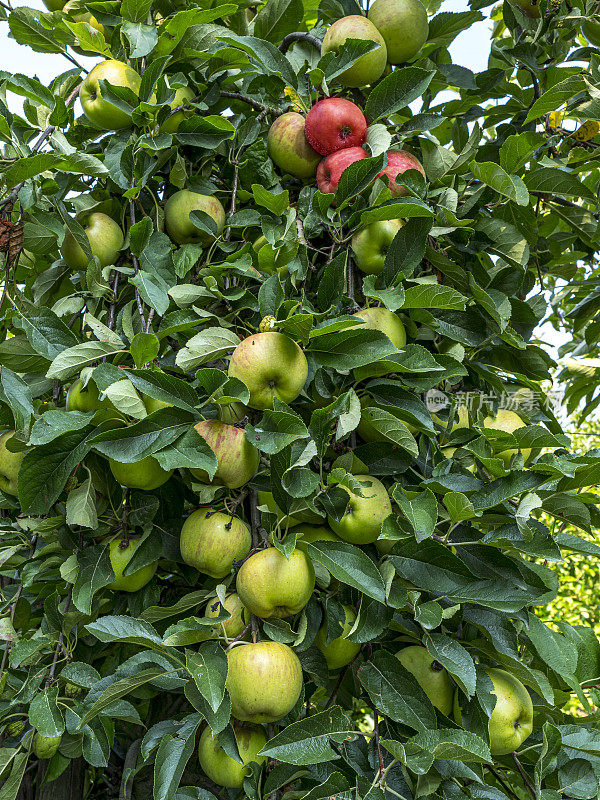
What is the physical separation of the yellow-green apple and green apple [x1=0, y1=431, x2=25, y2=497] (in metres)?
0.36

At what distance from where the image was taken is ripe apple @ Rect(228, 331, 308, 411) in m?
1.01

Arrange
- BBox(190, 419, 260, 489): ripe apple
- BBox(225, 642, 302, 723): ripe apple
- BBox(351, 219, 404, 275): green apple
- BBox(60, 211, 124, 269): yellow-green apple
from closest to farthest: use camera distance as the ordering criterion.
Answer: BBox(225, 642, 302, 723): ripe apple → BBox(190, 419, 260, 489): ripe apple → BBox(351, 219, 404, 275): green apple → BBox(60, 211, 124, 269): yellow-green apple

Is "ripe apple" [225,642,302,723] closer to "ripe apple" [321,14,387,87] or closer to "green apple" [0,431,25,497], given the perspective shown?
"green apple" [0,431,25,497]

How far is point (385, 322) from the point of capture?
1107mm

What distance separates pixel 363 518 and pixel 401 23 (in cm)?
102

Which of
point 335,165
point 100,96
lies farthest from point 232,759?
point 100,96

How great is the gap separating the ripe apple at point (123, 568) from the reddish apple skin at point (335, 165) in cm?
73

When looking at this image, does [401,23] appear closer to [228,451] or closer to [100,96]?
[100,96]

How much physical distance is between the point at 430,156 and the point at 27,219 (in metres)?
0.80

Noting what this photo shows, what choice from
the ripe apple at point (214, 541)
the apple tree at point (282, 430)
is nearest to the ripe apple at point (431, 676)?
the apple tree at point (282, 430)

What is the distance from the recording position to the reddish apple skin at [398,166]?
1215 millimetres

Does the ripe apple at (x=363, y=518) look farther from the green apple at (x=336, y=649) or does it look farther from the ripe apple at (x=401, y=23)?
the ripe apple at (x=401, y=23)

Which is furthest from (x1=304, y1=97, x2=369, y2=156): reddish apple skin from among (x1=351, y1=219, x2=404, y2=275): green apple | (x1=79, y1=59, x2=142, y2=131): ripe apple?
(x1=79, y1=59, x2=142, y2=131): ripe apple

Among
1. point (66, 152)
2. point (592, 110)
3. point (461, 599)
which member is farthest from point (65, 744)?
point (592, 110)
